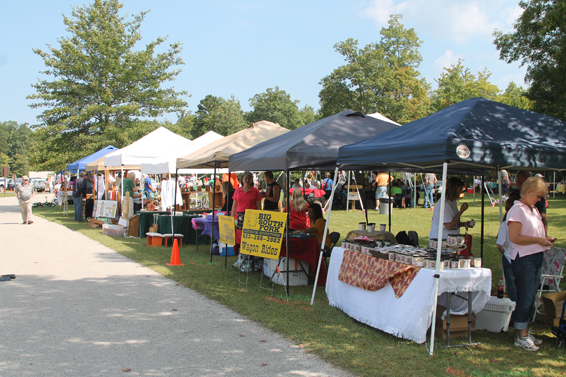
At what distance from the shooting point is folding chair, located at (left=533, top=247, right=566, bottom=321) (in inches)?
227

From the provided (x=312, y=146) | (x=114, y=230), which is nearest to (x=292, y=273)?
(x=312, y=146)

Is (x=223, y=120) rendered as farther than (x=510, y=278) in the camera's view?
Yes

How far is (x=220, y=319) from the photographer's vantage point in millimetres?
5984

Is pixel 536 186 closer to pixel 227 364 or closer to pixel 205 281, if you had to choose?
pixel 227 364

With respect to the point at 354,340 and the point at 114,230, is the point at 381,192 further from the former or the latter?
the point at 354,340

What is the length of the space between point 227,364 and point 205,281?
3862mm

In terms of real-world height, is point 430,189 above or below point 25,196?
above

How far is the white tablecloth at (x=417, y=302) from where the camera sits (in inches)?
186

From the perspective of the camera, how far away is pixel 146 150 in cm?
1509

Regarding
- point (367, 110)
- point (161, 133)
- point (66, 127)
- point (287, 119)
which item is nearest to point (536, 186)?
point (161, 133)

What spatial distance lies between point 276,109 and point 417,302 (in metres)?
90.9

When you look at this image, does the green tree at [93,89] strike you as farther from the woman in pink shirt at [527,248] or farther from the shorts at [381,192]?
the woman in pink shirt at [527,248]

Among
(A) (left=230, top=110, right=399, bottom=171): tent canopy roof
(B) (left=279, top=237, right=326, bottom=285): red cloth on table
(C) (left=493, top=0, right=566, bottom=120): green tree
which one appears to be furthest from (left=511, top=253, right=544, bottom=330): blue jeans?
(C) (left=493, top=0, right=566, bottom=120): green tree

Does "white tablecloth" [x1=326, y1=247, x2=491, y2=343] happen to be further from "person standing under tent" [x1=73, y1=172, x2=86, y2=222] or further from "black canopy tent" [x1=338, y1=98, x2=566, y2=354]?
"person standing under tent" [x1=73, y1=172, x2=86, y2=222]
